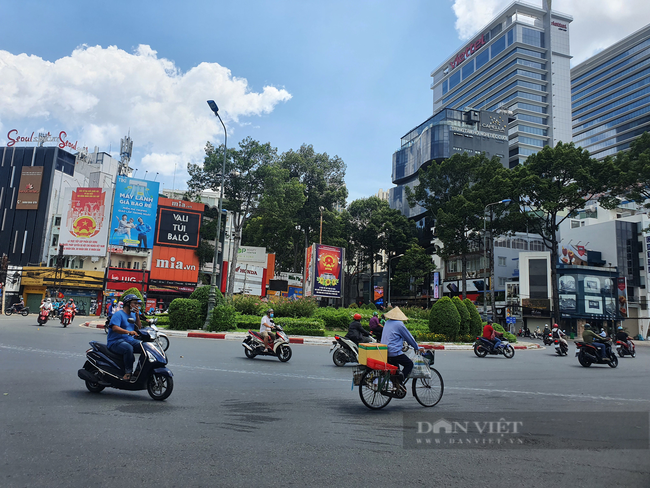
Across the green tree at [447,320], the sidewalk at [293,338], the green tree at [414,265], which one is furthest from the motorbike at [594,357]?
the green tree at [414,265]

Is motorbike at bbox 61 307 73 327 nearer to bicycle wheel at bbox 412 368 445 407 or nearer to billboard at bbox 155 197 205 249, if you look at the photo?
bicycle wheel at bbox 412 368 445 407

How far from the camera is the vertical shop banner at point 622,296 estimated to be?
51.6 m

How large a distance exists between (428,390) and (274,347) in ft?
21.6

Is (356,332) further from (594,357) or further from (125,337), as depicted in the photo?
(594,357)

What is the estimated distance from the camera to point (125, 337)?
7137mm

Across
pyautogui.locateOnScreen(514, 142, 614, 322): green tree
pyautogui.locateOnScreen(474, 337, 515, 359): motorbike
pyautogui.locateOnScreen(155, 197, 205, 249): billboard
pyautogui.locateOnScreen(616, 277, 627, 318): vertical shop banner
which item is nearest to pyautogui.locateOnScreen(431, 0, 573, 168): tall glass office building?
pyautogui.locateOnScreen(616, 277, 627, 318): vertical shop banner

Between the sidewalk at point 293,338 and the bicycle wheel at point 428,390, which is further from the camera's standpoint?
the sidewalk at point 293,338

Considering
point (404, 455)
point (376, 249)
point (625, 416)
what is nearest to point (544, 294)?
point (376, 249)

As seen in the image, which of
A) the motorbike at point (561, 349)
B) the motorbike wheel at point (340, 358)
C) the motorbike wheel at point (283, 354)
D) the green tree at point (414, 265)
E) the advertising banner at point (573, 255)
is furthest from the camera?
the green tree at point (414, 265)

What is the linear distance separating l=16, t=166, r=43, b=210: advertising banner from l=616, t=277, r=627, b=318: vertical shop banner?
70175 millimetres

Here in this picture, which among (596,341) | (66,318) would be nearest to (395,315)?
(596,341)

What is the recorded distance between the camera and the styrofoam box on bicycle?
679 cm

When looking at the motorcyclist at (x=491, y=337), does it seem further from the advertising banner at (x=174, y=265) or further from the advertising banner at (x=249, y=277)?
the advertising banner at (x=174, y=265)

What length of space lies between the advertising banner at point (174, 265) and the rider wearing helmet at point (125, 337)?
155 feet
